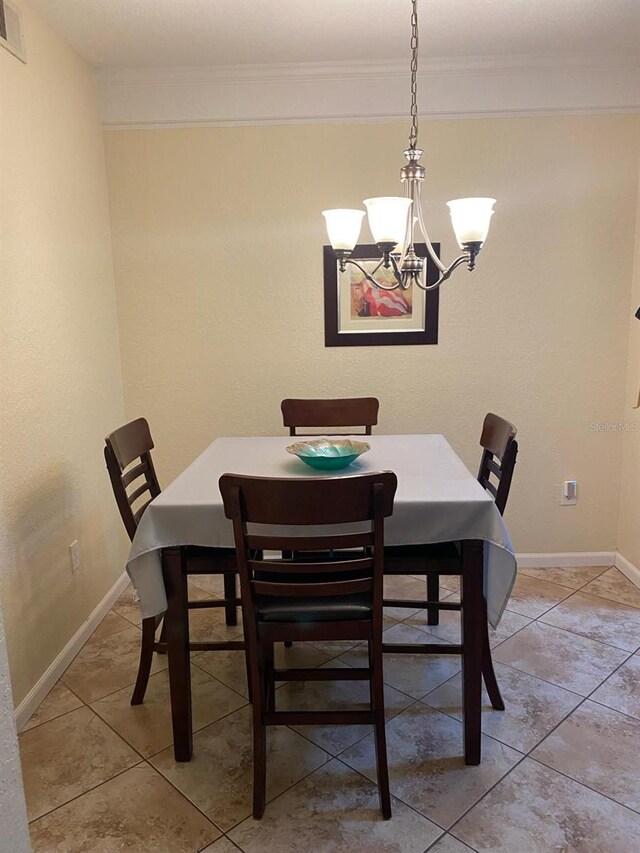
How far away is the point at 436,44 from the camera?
2.62m

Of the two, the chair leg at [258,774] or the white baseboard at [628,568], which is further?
the white baseboard at [628,568]

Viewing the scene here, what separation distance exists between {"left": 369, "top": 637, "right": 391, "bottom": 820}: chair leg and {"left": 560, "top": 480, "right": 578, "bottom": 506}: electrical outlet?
1.89 meters

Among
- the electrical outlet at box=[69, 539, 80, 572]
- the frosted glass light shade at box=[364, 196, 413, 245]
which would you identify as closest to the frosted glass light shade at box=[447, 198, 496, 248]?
the frosted glass light shade at box=[364, 196, 413, 245]

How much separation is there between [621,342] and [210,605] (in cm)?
233

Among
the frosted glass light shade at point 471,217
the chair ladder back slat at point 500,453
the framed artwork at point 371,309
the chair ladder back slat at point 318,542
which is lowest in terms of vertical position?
the chair ladder back slat at point 318,542

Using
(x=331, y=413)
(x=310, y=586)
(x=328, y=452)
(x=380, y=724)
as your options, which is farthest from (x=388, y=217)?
(x=380, y=724)

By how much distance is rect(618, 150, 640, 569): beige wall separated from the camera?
9.59 ft

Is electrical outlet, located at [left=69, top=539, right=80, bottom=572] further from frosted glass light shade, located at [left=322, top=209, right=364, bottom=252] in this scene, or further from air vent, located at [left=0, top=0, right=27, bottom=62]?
air vent, located at [left=0, top=0, right=27, bottom=62]

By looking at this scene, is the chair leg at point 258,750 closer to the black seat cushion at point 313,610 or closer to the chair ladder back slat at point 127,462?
the black seat cushion at point 313,610

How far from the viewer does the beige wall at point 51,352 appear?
2.05 metres

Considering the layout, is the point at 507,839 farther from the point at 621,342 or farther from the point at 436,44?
the point at 436,44

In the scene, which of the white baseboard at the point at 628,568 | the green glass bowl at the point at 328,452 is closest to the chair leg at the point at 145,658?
the green glass bowl at the point at 328,452

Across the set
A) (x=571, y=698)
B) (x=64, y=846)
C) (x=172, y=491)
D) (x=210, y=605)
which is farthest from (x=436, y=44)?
(x=64, y=846)

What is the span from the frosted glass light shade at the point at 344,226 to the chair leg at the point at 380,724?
3.95 feet
